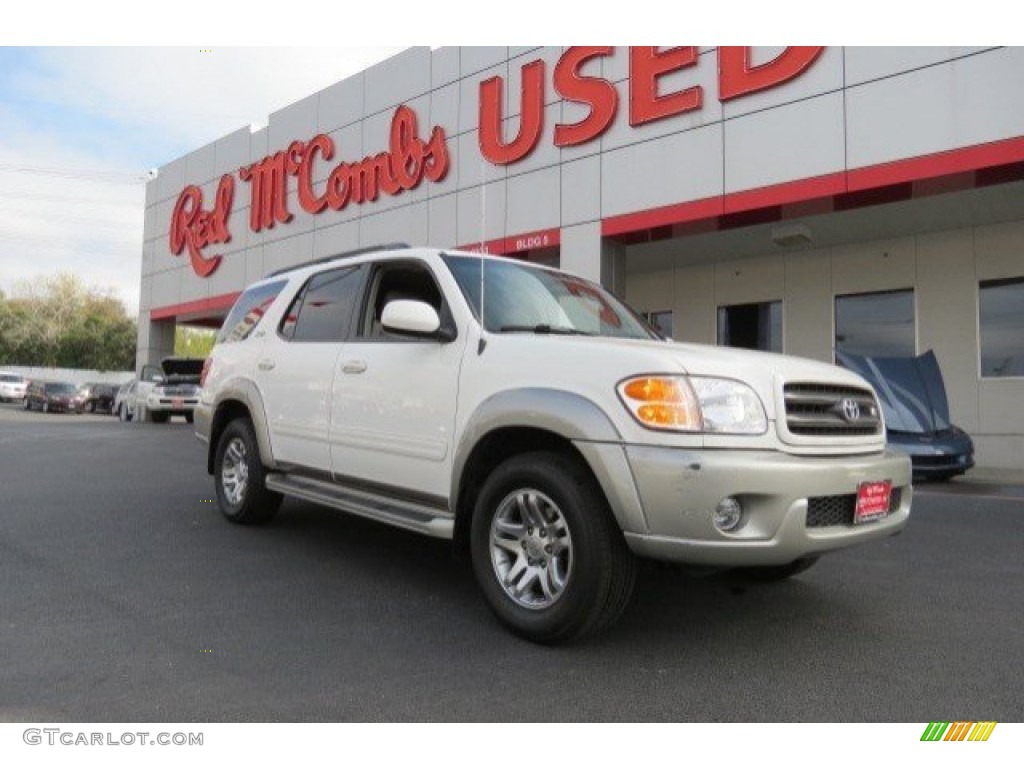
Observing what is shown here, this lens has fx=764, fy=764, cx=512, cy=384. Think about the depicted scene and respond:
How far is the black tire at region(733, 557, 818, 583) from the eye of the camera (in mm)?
4055

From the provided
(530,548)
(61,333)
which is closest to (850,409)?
(530,548)

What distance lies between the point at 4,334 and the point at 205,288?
47.9m

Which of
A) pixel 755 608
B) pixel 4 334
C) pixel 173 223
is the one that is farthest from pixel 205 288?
pixel 4 334

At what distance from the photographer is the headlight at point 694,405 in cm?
306

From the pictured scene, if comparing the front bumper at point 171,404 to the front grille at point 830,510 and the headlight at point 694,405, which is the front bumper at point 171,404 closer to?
the headlight at point 694,405

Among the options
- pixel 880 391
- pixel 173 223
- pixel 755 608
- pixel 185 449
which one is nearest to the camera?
pixel 755 608

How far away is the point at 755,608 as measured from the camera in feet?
13.0

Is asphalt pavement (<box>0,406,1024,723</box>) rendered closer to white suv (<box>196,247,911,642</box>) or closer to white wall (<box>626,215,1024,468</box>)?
white suv (<box>196,247,911,642</box>)

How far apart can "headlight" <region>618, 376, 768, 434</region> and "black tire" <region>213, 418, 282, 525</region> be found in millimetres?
3274

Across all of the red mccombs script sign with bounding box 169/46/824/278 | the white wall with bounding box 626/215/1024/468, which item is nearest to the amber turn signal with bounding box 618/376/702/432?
the red mccombs script sign with bounding box 169/46/824/278

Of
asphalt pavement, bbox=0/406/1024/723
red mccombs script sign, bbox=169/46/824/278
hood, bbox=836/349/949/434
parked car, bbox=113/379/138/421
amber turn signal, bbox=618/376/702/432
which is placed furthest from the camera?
parked car, bbox=113/379/138/421

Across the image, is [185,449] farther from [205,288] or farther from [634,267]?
[205,288]

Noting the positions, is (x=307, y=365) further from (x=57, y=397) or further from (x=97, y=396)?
(x=57, y=397)

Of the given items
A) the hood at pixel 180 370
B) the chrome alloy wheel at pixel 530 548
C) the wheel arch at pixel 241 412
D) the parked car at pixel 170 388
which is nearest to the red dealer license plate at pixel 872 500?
the chrome alloy wheel at pixel 530 548
